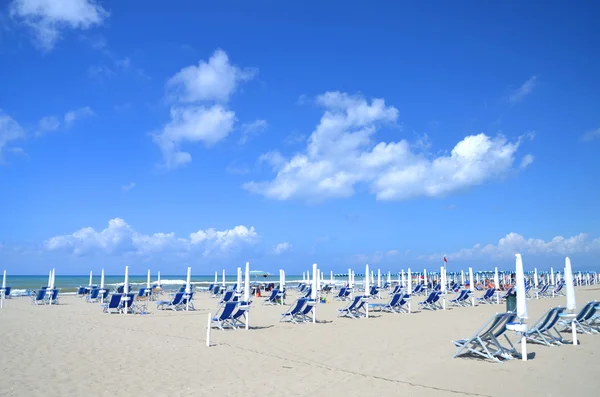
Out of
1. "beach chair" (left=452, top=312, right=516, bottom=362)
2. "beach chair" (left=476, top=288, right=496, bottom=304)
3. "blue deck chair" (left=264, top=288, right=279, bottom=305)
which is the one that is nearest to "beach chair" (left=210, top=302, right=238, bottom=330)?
"beach chair" (left=452, top=312, right=516, bottom=362)

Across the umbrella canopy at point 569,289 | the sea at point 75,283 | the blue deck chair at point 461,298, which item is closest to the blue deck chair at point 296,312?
the umbrella canopy at point 569,289

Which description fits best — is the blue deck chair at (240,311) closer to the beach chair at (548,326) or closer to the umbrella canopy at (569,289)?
the beach chair at (548,326)

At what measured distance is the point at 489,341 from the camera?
749cm

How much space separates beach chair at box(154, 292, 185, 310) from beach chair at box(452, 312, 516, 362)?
37.5 ft

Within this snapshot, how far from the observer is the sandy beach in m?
5.51

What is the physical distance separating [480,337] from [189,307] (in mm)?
12508

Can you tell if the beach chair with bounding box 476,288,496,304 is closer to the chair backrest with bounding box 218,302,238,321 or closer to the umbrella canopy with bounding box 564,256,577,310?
the umbrella canopy with bounding box 564,256,577,310

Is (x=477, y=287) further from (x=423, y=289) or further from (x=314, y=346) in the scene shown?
(x=314, y=346)

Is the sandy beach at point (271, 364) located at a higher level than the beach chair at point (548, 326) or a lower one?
lower

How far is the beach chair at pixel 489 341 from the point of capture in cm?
692

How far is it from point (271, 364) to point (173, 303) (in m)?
10.6

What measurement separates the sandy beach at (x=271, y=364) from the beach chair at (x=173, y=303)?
542 centimetres

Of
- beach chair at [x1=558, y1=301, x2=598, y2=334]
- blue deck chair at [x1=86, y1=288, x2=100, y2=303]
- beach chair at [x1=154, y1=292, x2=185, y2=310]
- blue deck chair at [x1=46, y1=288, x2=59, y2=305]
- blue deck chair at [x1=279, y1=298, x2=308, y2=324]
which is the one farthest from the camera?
blue deck chair at [x1=86, y1=288, x2=100, y2=303]

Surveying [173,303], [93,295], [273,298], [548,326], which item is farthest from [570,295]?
[93,295]
